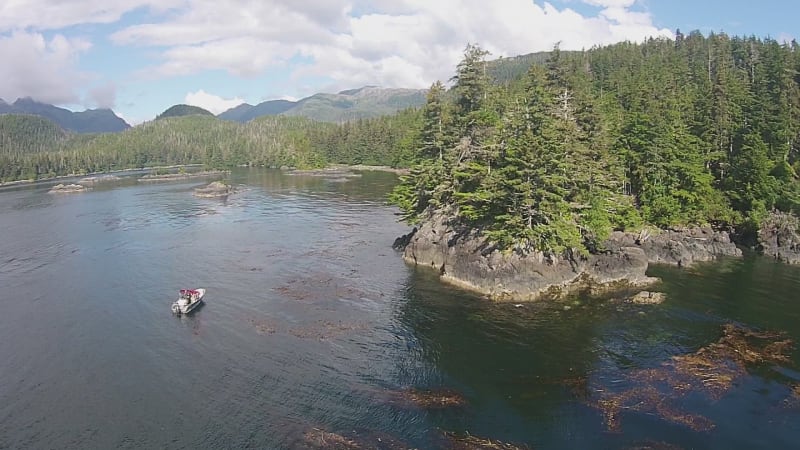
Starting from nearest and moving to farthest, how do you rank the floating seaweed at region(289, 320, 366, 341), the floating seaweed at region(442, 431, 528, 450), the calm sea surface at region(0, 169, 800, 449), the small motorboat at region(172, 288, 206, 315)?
1. the floating seaweed at region(442, 431, 528, 450)
2. the calm sea surface at region(0, 169, 800, 449)
3. the floating seaweed at region(289, 320, 366, 341)
4. the small motorboat at region(172, 288, 206, 315)

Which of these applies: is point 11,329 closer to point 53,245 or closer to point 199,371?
point 199,371

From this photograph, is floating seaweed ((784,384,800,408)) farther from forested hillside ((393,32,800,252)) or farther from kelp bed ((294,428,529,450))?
forested hillside ((393,32,800,252))

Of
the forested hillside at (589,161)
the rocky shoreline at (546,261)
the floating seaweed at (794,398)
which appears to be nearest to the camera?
the floating seaweed at (794,398)

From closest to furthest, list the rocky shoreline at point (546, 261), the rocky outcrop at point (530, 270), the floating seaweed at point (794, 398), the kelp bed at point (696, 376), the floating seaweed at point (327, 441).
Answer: the floating seaweed at point (327, 441) → the kelp bed at point (696, 376) → the floating seaweed at point (794, 398) → the rocky outcrop at point (530, 270) → the rocky shoreline at point (546, 261)

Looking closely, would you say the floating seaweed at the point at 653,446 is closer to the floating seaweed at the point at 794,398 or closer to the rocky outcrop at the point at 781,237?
the floating seaweed at the point at 794,398

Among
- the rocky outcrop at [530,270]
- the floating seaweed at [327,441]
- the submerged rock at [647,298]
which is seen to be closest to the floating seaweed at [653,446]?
the floating seaweed at [327,441]

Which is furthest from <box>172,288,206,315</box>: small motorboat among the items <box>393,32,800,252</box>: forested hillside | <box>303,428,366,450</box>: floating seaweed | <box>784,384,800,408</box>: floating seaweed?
<box>784,384,800,408</box>: floating seaweed

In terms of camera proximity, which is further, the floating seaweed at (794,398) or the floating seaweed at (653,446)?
the floating seaweed at (794,398)
